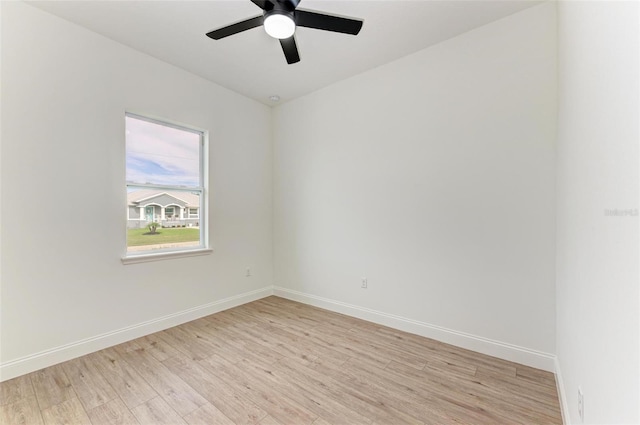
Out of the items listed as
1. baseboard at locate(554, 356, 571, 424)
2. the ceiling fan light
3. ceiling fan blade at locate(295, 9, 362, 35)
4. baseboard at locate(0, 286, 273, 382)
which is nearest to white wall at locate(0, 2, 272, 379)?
baseboard at locate(0, 286, 273, 382)

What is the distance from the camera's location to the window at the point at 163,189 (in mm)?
2834

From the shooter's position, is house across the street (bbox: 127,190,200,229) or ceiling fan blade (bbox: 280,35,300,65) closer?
ceiling fan blade (bbox: 280,35,300,65)

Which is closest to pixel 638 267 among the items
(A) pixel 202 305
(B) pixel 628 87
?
(B) pixel 628 87

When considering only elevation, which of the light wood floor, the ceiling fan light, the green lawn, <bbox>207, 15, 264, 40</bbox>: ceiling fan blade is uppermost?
<bbox>207, 15, 264, 40</bbox>: ceiling fan blade

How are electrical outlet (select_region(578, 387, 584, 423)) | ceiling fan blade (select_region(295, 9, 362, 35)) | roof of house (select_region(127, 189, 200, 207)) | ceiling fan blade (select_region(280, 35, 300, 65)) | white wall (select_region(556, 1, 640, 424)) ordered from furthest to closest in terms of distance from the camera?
roof of house (select_region(127, 189, 200, 207)), ceiling fan blade (select_region(280, 35, 300, 65)), ceiling fan blade (select_region(295, 9, 362, 35)), electrical outlet (select_region(578, 387, 584, 423)), white wall (select_region(556, 1, 640, 424))

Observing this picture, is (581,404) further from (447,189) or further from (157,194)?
(157,194)

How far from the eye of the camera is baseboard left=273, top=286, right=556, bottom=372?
217 centimetres

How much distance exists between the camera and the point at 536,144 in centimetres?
217

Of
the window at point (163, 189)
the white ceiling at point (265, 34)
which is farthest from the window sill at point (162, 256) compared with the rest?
the white ceiling at point (265, 34)

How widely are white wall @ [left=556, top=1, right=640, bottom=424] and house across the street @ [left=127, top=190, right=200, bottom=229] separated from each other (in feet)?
11.5

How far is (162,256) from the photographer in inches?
117

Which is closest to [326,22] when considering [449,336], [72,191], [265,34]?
[265,34]

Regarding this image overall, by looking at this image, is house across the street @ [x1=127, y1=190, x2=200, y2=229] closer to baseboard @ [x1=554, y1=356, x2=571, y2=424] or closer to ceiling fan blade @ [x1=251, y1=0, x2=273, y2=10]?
ceiling fan blade @ [x1=251, y1=0, x2=273, y2=10]

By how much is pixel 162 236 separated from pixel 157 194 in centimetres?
49
